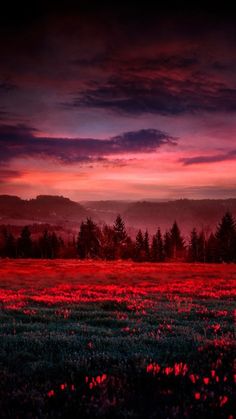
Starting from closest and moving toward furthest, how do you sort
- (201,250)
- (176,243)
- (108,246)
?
(201,250) < (108,246) < (176,243)

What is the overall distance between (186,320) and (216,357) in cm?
541

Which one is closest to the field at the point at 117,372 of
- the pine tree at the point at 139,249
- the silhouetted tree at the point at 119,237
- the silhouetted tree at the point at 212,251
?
the silhouetted tree at the point at 212,251

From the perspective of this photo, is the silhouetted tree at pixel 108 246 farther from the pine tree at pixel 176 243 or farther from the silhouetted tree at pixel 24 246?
the silhouetted tree at pixel 24 246

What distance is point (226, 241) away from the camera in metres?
92.0

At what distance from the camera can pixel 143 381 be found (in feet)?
22.2

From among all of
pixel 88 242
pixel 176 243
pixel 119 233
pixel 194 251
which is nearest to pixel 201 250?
pixel 194 251

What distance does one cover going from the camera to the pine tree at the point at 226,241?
298ft

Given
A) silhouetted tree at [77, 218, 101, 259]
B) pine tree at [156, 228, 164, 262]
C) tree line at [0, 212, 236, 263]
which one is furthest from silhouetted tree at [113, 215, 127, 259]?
pine tree at [156, 228, 164, 262]

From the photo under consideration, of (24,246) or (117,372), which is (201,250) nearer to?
(24,246)

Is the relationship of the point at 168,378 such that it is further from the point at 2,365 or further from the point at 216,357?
the point at 2,365

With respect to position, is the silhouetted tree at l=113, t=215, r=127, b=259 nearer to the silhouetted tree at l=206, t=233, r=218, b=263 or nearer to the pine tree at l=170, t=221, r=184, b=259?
the pine tree at l=170, t=221, r=184, b=259

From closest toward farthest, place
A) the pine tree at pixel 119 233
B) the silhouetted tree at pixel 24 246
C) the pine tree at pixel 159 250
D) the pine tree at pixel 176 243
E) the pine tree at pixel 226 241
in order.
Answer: the pine tree at pixel 226 241, the pine tree at pixel 159 250, the pine tree at pixel 119 233, the pine tree at pixel 176 243, the silhouetted tree at pixel 24 246

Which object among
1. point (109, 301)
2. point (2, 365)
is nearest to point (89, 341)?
point (2, 365)

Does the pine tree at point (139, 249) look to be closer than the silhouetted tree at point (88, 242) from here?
Yes
